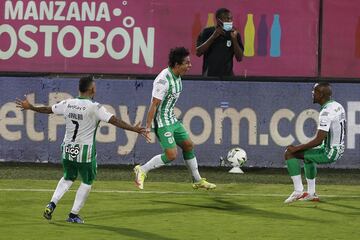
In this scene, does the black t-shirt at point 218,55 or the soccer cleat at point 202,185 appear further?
the black t-shirt at point 218,55

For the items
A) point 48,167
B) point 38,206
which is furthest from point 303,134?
point 38,206

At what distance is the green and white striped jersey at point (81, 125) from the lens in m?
13.0

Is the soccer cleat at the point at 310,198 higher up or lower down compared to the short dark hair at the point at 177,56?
lower down

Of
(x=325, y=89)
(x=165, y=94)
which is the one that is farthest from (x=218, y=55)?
(x=325, y=89)

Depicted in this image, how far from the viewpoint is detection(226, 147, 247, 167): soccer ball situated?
18.8 m

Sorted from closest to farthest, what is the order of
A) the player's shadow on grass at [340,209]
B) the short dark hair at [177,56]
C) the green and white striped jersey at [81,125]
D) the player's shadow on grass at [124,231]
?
1. the player's shadow on grass at [124,231]
2. the green and white striped jersey at [81,125]
3. the player's shadow on grass at [340,209]
4. the short dark hair at [177,56]

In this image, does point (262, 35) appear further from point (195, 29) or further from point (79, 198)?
point (79, 198)

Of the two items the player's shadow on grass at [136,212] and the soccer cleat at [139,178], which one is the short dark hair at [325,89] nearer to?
the player's shadow on grass at [136,212]

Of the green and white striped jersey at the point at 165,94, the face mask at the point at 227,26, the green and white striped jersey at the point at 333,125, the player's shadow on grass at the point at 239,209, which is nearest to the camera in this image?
the player's shadow on grass at the point at 239,209

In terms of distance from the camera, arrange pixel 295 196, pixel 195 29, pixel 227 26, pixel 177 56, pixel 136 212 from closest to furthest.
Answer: pixel 136 212 < pixel 295 196 < pixel 177 56 < pixel 227 26 < pixel 195 29

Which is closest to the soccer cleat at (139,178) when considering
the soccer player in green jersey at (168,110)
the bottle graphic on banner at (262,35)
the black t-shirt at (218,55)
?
the soccer player in green jersey at (168,110)

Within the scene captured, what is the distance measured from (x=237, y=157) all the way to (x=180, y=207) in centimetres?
425

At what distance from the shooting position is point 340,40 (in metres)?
22.2

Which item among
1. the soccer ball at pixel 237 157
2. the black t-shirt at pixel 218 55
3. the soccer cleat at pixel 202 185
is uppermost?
the black t-shirt at pixel 218 55
